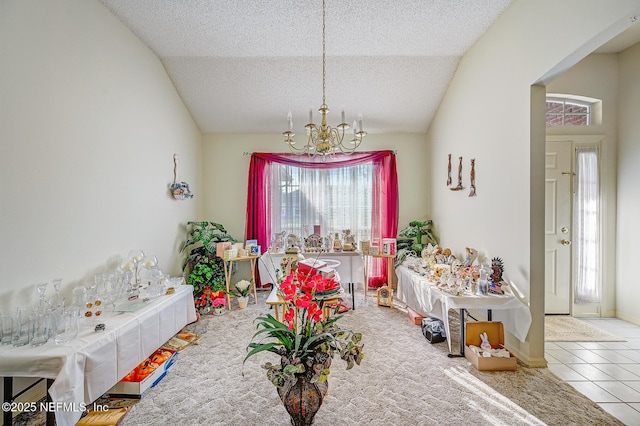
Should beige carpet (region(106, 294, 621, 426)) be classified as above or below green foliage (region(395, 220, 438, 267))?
below

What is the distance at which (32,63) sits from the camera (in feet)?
6.61

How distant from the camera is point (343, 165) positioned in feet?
16.5

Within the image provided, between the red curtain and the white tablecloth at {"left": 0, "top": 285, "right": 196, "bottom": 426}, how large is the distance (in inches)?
102

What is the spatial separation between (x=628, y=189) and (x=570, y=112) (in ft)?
4.03

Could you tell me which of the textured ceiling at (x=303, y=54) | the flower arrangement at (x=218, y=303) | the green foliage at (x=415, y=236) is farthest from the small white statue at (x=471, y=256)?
the flower arrangement at (x=218, y=303)

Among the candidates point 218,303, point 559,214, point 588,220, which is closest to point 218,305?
point 218,303

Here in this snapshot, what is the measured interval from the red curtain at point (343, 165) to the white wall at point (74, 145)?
1.55 metres

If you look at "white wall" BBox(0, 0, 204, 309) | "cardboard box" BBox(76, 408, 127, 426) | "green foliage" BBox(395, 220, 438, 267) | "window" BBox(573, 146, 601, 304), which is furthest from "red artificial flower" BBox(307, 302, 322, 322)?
"window" BBox(573, 146, 601, 304)

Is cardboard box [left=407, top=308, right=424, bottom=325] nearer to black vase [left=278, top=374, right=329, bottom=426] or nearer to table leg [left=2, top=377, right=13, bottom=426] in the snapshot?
black vase [left=278, top=374, right=329, bottom=426]

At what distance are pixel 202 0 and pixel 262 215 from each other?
3155 mm

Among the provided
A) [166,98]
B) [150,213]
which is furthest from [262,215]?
[166,98]

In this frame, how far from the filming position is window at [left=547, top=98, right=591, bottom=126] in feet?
12.1

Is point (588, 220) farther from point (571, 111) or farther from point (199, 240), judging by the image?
point (199, 240)

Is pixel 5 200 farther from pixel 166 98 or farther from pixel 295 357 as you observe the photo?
pixel 166 98
